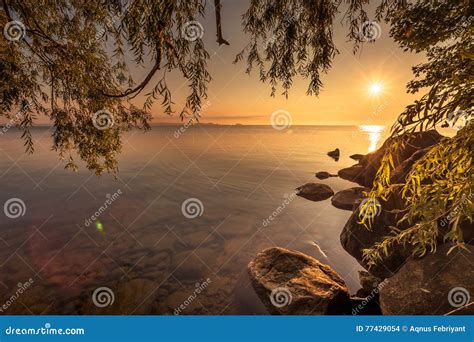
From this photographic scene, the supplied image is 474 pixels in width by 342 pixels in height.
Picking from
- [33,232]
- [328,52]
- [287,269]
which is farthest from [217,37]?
[33,232]

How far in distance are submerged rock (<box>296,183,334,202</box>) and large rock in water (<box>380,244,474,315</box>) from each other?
15823 mm

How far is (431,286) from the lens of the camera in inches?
267

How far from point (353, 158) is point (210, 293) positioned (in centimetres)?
5112

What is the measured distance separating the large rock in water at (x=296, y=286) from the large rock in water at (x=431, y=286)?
144 cm

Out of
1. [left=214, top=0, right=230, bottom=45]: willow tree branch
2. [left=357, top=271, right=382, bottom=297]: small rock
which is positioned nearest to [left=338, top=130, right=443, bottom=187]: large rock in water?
[left=214, top=0, right=230, bottom=45]: willow tree branch

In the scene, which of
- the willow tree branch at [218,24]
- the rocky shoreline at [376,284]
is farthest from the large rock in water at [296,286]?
the willow tree branch at [218,24]

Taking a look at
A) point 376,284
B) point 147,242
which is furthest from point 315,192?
point 147,242

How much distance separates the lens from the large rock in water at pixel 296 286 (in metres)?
7.36

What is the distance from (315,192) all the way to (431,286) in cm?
1770

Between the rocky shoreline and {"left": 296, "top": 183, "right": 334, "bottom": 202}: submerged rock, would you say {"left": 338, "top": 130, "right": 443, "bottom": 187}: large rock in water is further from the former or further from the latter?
{"left": 296, "top": 183, "right": 334, "bottom": 202}: submerged rock

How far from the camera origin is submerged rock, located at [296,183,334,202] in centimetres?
2359

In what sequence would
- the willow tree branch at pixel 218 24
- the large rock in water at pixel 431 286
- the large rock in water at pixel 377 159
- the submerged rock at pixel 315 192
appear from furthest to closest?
the submerged rock at pixel 315 192, the large rock in water at pixel 377 159, the large rock in water at pixel 431 286, the willow tree branch at pixel 218 24

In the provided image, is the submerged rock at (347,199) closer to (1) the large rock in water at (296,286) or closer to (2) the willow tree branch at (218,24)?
(1) the large rock in water at (296,286)

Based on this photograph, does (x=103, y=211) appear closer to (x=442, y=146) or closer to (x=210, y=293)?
(x=210, y=293)
